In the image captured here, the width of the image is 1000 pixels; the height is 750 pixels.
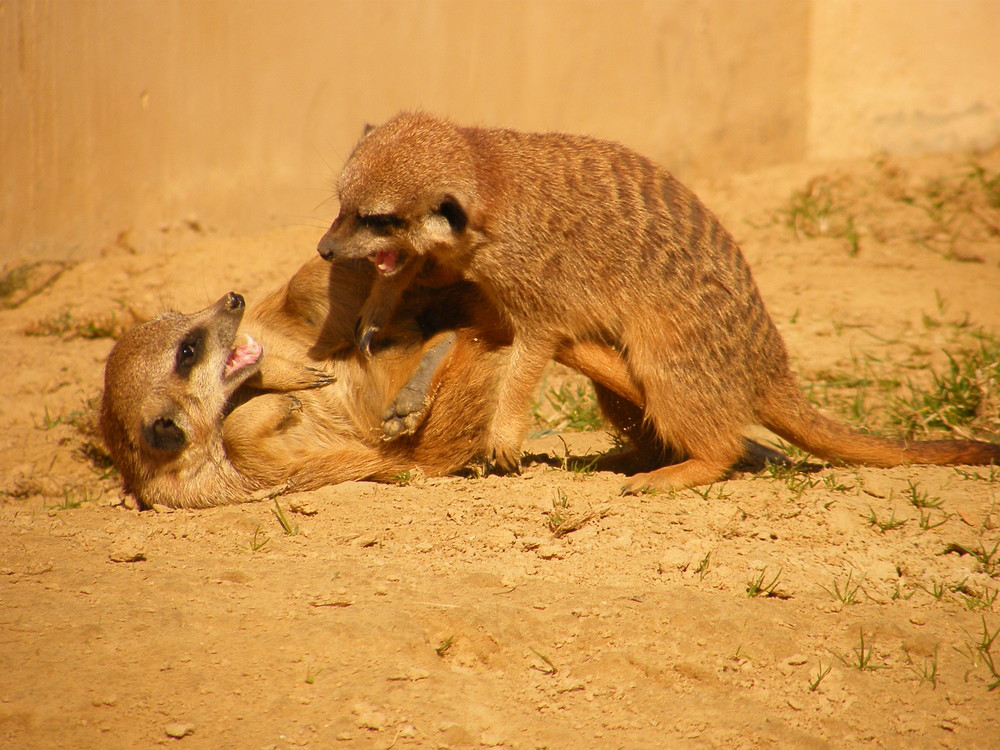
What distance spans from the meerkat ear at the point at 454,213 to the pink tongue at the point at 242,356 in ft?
3.17

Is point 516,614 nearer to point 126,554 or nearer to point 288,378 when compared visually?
point 126,554

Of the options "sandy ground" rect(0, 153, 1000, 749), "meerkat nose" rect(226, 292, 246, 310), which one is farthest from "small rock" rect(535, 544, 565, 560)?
"meerkat nose" rect(226, 292, 246, 310)

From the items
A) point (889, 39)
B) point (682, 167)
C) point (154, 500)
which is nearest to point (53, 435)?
point (154, 500)

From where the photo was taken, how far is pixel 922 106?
6.51 meters

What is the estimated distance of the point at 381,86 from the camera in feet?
18.1

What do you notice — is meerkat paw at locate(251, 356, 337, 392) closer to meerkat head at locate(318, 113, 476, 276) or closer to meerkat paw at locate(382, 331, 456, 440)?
meerkat paw at locate(382, 331, 456, 440)

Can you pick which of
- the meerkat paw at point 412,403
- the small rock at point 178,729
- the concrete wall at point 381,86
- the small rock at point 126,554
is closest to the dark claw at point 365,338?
the meerkat paw at point 412,403

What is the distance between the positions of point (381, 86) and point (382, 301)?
265 centimetres

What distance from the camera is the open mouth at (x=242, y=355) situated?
3.39 m

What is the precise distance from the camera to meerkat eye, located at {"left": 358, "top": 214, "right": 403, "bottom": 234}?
3139 millimetres

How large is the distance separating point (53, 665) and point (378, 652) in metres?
0.76

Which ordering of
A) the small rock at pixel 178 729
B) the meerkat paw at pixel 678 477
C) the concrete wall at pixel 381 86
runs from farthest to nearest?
1. the concrete wall at pixel 381 86
2. the meerkat paw at pixel 678 477
3. the small rock at pixel 178 729

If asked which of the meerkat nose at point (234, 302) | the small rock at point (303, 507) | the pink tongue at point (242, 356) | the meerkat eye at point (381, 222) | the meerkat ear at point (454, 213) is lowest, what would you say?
the small rock at point (303, 507)

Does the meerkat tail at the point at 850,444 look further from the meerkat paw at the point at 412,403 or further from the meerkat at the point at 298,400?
the meerkat paw at the point at 412,403
